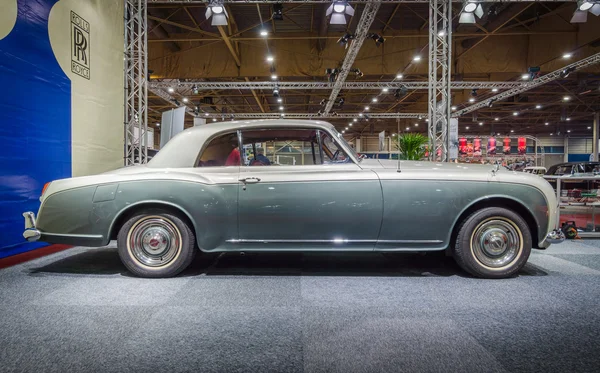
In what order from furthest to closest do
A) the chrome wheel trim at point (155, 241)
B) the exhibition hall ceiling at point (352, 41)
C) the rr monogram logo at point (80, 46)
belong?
the exhibition hall ceiling at point (352, 41), the rr monogram logo at point (80, 46), the chrome wheel trim at point (155, 241)

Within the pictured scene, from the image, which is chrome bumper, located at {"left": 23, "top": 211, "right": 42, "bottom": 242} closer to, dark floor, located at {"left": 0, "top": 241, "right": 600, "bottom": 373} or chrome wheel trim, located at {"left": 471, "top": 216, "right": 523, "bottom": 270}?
dark floor, located at {"left": 0, "top": 241, "right": 600, "bottom": 373}

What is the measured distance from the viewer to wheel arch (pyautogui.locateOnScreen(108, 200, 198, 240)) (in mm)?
2734

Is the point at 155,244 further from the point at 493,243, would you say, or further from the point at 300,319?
the point at 493,243

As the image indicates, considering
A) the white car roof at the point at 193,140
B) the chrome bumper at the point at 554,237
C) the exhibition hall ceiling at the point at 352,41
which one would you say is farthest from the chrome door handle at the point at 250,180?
the exhibition hall ceiling at the point at 352,41

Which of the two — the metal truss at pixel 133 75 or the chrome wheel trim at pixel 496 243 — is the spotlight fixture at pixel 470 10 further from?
the metal truss at pixel 133 75

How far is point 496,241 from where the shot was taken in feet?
8.98

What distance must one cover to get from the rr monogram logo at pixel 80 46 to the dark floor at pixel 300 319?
2809mm

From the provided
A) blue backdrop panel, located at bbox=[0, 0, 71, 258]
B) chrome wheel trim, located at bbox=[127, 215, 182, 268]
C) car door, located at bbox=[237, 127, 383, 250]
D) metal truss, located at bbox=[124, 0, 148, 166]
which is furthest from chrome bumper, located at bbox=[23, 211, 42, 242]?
metal truss, located at bbox=[124, 0, 148, 166]

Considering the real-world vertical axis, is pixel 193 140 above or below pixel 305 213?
above

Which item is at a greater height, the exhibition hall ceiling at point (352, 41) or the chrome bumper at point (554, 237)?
the exhibition hall ceiling at point (352, 41)

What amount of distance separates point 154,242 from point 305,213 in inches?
56.2

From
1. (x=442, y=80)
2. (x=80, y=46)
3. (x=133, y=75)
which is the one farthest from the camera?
(x=442, y=80)

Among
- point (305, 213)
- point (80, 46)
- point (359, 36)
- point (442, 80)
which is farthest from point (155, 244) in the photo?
point (359, 36)

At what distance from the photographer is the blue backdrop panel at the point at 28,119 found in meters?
3.34
